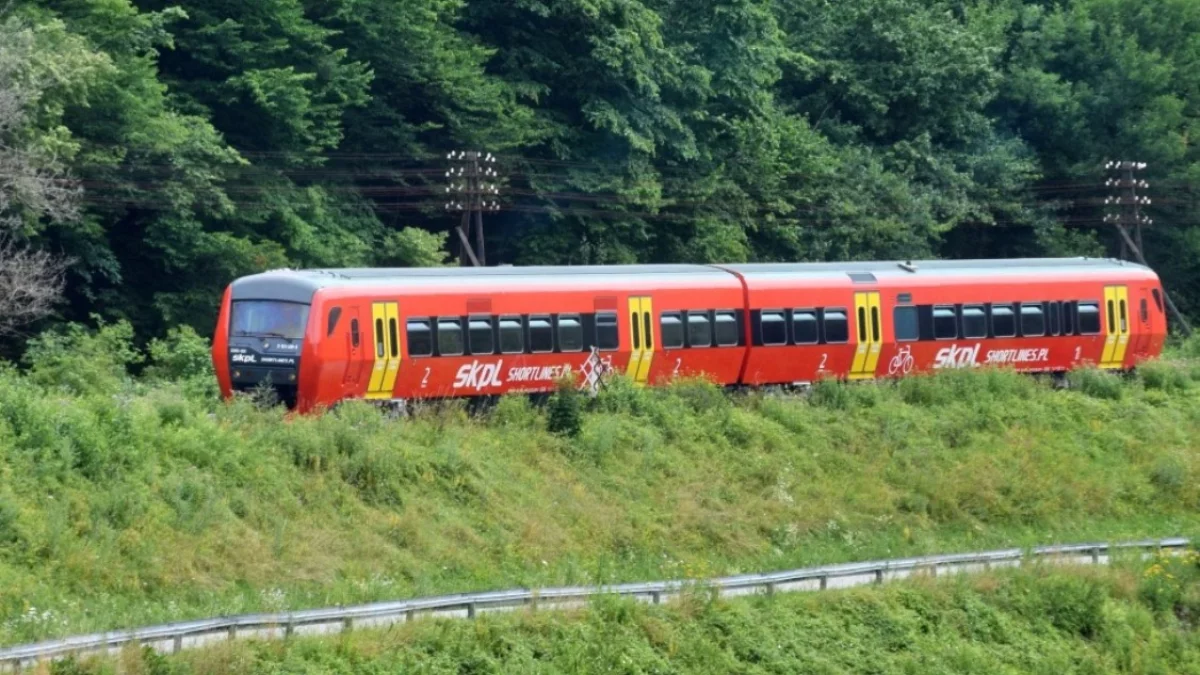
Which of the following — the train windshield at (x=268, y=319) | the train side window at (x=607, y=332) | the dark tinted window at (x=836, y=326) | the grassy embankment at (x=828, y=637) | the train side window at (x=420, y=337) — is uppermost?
the train windshield at (x=268, y=319)

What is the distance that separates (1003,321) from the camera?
3744 centimetres

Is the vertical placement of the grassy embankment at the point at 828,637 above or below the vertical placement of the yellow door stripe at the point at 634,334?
below

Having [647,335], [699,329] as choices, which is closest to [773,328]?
[699,329]

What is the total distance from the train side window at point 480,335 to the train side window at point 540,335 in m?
0.79

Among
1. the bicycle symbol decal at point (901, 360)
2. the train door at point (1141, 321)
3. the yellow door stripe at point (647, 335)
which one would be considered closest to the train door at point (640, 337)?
the yellow door stripe at point (647, 335)

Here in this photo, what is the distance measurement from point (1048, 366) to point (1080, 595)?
43.1 feet

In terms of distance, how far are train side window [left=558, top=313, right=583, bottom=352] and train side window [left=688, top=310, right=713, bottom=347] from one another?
2.32 meters

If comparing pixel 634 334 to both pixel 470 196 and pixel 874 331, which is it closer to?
pixel 874 331

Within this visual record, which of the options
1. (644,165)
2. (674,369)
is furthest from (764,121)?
(674,369)

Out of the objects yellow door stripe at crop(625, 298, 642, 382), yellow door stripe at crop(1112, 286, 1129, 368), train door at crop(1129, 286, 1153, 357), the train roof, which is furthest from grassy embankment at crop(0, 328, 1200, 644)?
the train roof

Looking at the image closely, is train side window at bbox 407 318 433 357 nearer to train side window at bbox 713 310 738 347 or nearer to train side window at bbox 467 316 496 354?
train side window at bbox 467 316 496 354

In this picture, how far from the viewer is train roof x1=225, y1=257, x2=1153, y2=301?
29.7m

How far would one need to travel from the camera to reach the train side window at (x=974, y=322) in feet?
121

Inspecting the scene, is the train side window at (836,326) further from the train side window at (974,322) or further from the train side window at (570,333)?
the train side window at (570,333)
